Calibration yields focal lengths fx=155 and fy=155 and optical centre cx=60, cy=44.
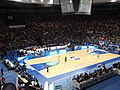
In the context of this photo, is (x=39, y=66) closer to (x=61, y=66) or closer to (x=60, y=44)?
(x=61, y=66)

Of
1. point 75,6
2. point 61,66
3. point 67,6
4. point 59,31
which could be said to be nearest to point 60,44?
point 59,31

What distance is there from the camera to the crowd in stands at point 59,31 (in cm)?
3085

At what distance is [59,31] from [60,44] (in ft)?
21.1

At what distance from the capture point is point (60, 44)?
3178 cm

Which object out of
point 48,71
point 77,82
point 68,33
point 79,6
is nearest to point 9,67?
point 48,71

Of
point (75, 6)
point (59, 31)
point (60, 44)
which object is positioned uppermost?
point (75, 6)

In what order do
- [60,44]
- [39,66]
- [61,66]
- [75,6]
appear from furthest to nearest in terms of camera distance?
[60,44]
[39,66]
[61,66]
[75,6]

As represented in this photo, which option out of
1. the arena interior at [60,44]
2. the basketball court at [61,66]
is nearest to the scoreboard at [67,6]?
the arena interior at [60,44]

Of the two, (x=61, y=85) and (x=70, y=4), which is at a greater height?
(x=70, y=4)

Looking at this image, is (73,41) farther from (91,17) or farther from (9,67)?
(9,67)

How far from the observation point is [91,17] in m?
43.3

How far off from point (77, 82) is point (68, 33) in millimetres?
25261

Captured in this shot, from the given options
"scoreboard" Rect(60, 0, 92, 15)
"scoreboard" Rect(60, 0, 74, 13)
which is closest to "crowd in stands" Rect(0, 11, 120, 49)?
"scoreboard" Rect(60, 0, 74, 13)

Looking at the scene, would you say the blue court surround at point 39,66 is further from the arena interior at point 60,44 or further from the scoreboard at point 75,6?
the scoreboard at point 75,6
